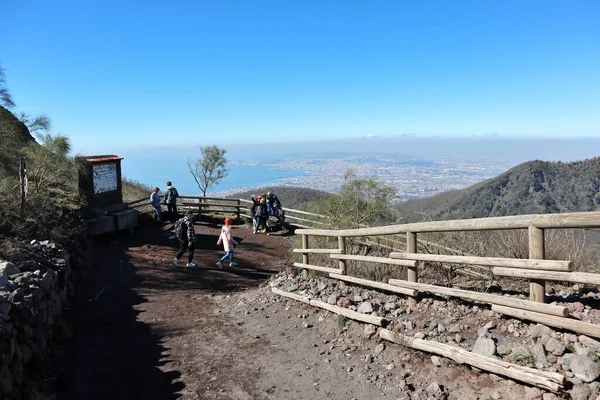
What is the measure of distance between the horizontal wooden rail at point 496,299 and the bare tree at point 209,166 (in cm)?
3564

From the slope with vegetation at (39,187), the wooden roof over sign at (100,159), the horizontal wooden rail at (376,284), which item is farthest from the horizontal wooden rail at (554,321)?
the wooden roof over sign at (100,159)

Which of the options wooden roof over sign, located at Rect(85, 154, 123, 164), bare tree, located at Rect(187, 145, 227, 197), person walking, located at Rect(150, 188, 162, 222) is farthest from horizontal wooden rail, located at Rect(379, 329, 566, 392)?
bare tree, located at Rect(187, 145, 227, 197)

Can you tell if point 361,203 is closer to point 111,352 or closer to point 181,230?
point 181,230

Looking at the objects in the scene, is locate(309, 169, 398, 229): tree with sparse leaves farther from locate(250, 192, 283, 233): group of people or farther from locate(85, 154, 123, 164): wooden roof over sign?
locate(85, 154, 123, 164): wooden roof over sign

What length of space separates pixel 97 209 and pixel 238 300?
9253 millimetres

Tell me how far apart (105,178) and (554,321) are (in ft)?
51.6

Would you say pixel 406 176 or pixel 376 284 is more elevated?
pixel 406 176

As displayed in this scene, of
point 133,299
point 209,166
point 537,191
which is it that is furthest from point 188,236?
point 209,166

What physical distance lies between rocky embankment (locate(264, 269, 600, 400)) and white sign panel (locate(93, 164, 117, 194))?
12684mm

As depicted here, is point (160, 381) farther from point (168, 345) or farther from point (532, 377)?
point (532, 377)

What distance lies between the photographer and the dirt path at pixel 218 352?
15.4ft

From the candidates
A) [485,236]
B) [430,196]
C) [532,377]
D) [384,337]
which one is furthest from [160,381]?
[430,196]

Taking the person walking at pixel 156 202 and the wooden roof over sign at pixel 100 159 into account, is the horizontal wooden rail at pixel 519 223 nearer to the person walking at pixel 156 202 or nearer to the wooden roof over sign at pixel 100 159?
the wooden roof over sign at pixel 100 159

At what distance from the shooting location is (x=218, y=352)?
6184 millimetres
